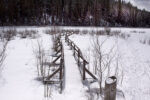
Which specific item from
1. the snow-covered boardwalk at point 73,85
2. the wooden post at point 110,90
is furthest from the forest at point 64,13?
the wooden post at point 110,90

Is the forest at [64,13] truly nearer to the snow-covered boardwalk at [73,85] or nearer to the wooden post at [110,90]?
the snow-covered boardwalk at [73,85]

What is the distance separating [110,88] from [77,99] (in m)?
2.24

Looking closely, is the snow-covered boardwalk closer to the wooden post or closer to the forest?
the wooden post

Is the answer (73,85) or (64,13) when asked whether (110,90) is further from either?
(64,13)

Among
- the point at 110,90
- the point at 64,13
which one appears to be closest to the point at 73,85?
the point at 110,90

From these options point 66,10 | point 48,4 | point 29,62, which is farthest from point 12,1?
point 29,62

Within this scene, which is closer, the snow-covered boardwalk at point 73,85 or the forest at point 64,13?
the snow-covered boardwalk at point 73,85

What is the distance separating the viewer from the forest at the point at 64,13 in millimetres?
52416

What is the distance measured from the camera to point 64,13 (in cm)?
6581

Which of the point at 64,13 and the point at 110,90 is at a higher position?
the point at 64,13

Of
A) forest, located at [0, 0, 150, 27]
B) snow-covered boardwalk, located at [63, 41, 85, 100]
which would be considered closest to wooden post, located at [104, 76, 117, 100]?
snow-covered boardwalk, located at [63, 41, 85, 100]

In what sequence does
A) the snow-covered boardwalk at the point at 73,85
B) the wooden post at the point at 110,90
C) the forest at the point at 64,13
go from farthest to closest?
the forest at the point at 64,13
the snow-covered boardwalk at the point at 73,85
the wooden post at the point at 110,90

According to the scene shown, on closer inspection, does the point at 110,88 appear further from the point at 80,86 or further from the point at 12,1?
the point at 12,1

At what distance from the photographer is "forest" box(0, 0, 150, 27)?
172ft
